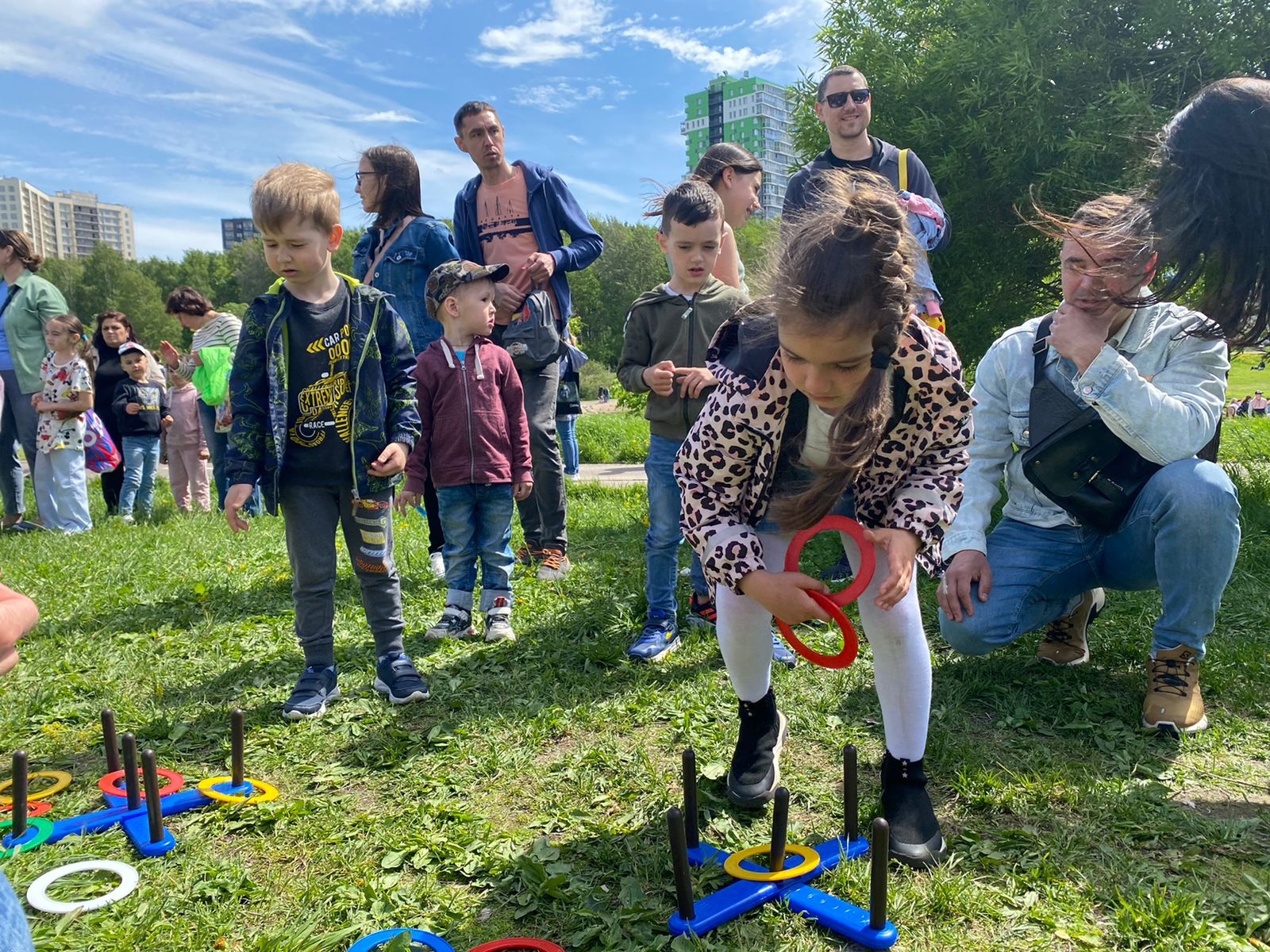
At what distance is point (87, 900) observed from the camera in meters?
2.29

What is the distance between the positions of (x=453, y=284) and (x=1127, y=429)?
10.1ft

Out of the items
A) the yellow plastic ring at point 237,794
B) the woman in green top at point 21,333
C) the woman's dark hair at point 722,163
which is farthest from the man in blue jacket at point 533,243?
the woman in green top at point 21,333

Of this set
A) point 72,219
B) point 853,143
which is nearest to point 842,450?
point 853,143

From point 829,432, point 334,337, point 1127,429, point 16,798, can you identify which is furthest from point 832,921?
point 334,337

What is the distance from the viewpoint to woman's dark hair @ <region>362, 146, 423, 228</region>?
16.4 feet

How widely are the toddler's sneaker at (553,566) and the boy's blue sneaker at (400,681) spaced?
5.19 feet

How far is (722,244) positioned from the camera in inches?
176

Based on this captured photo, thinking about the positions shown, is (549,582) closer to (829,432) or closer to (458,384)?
(458,384)

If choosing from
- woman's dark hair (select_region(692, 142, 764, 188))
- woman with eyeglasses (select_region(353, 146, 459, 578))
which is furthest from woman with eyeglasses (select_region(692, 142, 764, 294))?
woman with eyeglasses (select_region(353, 146, 459, 578))

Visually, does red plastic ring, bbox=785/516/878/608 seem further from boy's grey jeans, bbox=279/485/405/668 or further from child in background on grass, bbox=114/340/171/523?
child in background on grass, bbox=114/340/171/523

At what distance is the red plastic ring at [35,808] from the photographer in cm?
276

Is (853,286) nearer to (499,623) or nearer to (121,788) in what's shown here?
(121,788)

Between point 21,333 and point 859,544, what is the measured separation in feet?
26.7

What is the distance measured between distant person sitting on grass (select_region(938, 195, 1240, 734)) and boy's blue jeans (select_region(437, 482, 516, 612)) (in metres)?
2.15
